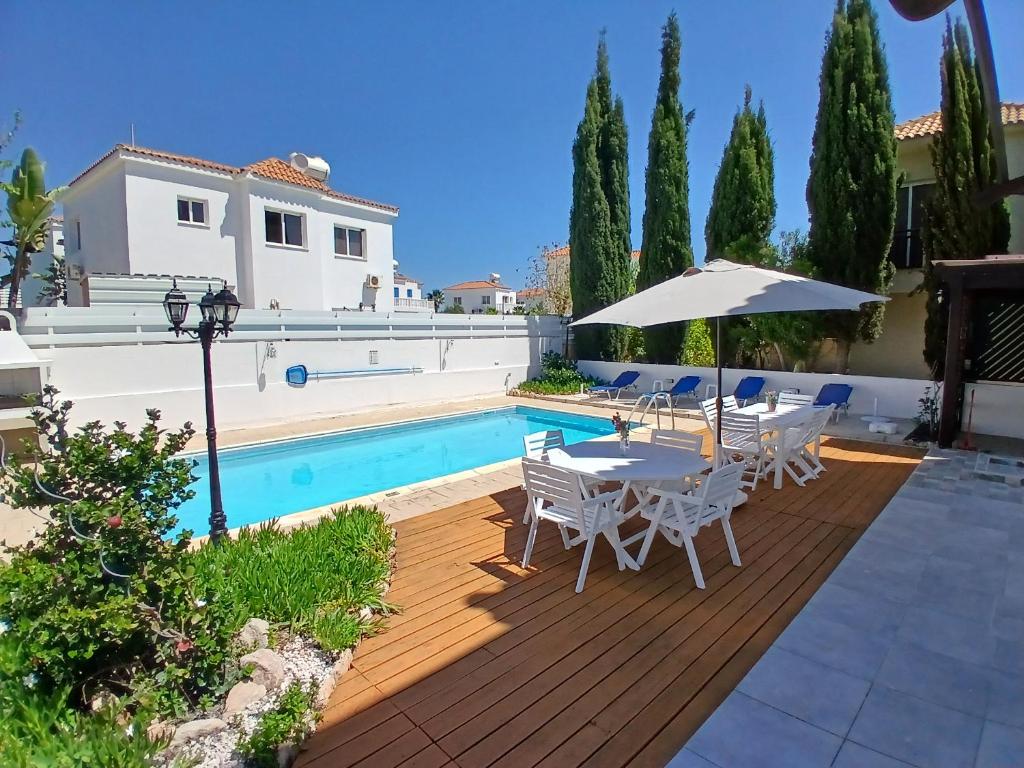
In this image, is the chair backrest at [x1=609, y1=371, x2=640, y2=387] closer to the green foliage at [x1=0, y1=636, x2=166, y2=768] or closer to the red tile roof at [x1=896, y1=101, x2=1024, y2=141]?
the red tile roof at [x1=896, y1=101, x2=1024, y2=141]

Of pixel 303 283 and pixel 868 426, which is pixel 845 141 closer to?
pixel 868 426

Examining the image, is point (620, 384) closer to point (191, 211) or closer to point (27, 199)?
point (191, 211)

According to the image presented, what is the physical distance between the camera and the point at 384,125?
2234 cm

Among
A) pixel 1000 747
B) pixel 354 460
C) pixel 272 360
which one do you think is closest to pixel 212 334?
pixel 354 460

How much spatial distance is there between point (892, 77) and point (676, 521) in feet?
47.6

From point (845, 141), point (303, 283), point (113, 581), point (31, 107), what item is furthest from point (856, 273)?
point (31, 107)

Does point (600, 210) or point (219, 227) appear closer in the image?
point (219, 227)

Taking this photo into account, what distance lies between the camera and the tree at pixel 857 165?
12.8 meters

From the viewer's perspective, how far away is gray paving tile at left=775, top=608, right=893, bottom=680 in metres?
3.25

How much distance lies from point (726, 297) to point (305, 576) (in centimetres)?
476

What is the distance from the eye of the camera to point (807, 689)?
3.04 meters

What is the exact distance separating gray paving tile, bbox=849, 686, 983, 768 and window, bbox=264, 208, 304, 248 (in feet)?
65.9

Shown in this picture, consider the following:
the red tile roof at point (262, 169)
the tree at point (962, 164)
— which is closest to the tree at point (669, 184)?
the tree at point (962, 164)

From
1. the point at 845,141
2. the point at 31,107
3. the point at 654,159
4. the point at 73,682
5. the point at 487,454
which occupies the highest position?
the point at 31,107
